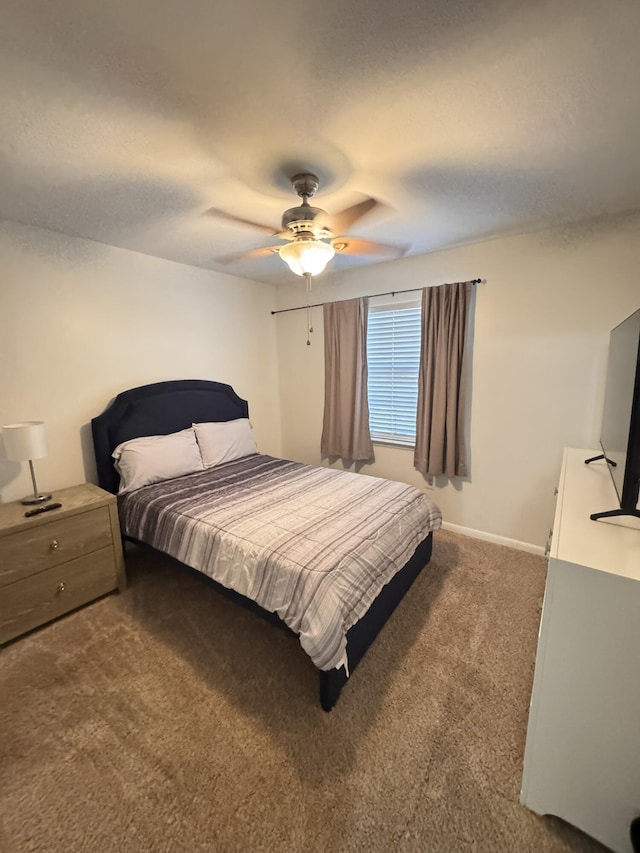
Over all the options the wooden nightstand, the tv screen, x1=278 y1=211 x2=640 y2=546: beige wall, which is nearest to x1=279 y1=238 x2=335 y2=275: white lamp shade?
the tv screen

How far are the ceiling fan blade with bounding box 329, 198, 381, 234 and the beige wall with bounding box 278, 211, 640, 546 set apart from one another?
1.01 metres

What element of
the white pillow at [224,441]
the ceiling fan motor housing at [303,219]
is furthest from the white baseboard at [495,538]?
the ceiling fan motor housing at [303,219]

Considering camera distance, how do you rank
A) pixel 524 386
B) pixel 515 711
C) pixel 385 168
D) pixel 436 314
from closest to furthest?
pixel 515 711 < pixel 385 168 < pixel 524 386 < pixel 436 314

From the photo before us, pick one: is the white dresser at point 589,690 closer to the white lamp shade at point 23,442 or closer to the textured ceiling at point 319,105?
the textured ceiling at point 319,105

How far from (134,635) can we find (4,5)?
2585 mm

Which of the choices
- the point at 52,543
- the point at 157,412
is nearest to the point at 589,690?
the point at 52,543

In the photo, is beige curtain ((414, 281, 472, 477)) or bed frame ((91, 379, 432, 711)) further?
beige curtain ((414, 281, 472, 477))

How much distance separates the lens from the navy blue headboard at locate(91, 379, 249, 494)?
2.71m

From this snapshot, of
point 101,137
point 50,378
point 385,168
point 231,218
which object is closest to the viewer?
point 101,137

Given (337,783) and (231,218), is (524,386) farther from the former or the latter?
(337,783)

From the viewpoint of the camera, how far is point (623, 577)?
3.21 ft

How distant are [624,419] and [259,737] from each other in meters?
2.02

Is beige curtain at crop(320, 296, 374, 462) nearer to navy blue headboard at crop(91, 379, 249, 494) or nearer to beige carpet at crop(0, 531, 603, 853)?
navy blue headboard at crop(91, 379, 249, 494)

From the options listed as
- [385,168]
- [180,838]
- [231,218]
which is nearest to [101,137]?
[231,218]
